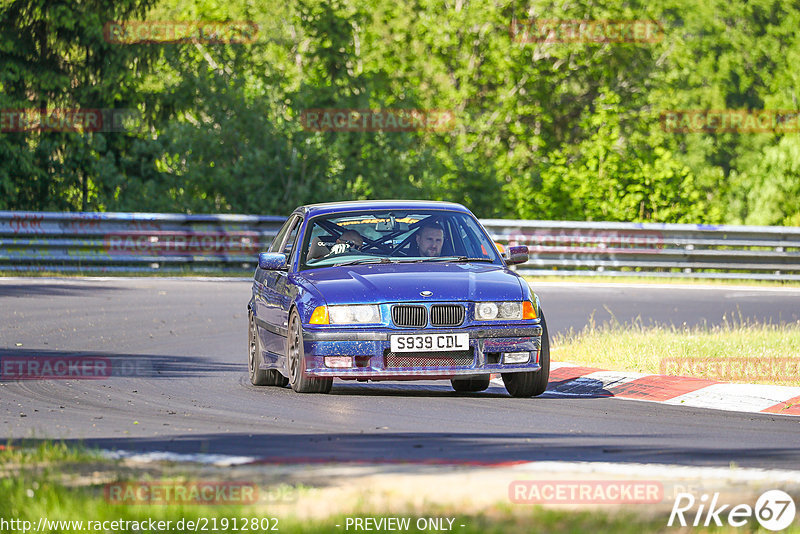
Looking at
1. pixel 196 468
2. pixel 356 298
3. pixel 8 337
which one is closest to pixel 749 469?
pixel 196 468

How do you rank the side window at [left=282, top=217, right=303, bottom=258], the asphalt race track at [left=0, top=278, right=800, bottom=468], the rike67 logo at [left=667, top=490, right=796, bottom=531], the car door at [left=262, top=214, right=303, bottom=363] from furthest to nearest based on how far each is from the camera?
the side window at [left=282, top=217, right=303, bottom=258]
the car door at [left=262, top=214, right=303, bottom=363]
the asphalt race track at [left=0, top=278, right=800, bottom=468]
the rike67 logo at [left=667, top=490, right=796, bottom=531]

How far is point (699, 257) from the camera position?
98.8 ft

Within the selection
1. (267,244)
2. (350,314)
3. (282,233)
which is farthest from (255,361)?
(267,244)

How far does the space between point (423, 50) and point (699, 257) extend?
54.2ft

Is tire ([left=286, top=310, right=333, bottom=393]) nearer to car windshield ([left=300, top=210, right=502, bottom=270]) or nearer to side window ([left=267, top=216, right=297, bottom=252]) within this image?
car windshield ([left=300, top=210, right=502, bottom=270])

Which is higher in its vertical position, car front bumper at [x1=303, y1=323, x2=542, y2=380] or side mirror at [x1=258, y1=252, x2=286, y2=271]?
side mirror at [x1=258, y1=252, x2=286, y2=271]

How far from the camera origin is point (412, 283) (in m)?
11.1

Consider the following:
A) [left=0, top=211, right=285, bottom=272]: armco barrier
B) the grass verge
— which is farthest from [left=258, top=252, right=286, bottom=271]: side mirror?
[left=0, top=211, right=285, bottom=272]: armco barrier

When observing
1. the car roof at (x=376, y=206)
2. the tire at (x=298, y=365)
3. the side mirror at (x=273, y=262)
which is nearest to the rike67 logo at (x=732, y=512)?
the tire at (x=298, y=365)

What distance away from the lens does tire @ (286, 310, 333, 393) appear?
1119cm

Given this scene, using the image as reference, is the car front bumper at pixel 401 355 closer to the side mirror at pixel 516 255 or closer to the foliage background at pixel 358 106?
the side mirror at pixel 516 255

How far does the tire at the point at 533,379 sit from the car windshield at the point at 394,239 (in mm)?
1089

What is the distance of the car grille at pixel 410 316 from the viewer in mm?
10883

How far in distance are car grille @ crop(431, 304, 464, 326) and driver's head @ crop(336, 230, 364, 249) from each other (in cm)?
141
